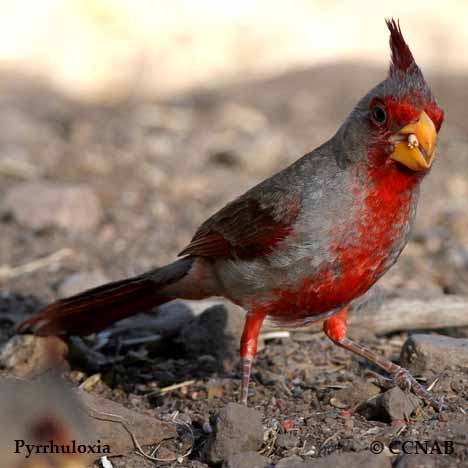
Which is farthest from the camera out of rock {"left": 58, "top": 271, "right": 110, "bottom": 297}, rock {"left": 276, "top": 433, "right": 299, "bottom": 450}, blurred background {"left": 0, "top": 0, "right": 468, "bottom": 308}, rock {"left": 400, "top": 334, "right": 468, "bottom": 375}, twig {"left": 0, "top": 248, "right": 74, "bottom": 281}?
blurred background {"left": 0, "top": 0, "right": 468, "bottom": 308}

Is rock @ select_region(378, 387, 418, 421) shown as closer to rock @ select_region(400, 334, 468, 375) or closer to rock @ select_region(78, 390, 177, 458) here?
rock @ select_region(400, 334, 468, 375)

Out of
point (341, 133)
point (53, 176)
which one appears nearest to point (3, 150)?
point (53, 176)

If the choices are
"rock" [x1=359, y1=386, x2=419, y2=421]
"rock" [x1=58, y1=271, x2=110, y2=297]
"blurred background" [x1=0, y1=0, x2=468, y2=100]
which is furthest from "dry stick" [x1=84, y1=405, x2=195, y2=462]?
"blurred background" [x1=0, y1=0, x2=468, y2=100]

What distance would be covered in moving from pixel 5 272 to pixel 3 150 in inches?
95.7

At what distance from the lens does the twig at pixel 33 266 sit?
6.23m

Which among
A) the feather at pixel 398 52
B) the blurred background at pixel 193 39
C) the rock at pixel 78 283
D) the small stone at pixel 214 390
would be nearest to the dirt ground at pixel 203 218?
the small stone at pixel 214 390

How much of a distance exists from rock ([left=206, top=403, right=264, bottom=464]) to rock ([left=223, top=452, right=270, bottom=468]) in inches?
1.8

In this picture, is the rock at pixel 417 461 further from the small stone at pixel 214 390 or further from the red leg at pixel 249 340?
the small stone at pixel 214 390

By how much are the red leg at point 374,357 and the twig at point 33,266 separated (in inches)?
91.0

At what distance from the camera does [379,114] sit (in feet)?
13.9

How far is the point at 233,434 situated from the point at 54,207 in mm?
3565

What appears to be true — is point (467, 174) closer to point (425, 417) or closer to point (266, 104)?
point (266, 104)

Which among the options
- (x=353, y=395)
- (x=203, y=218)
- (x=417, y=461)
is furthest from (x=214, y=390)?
(x=203, y=218)

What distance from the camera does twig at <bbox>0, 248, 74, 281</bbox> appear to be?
20.4 ft
